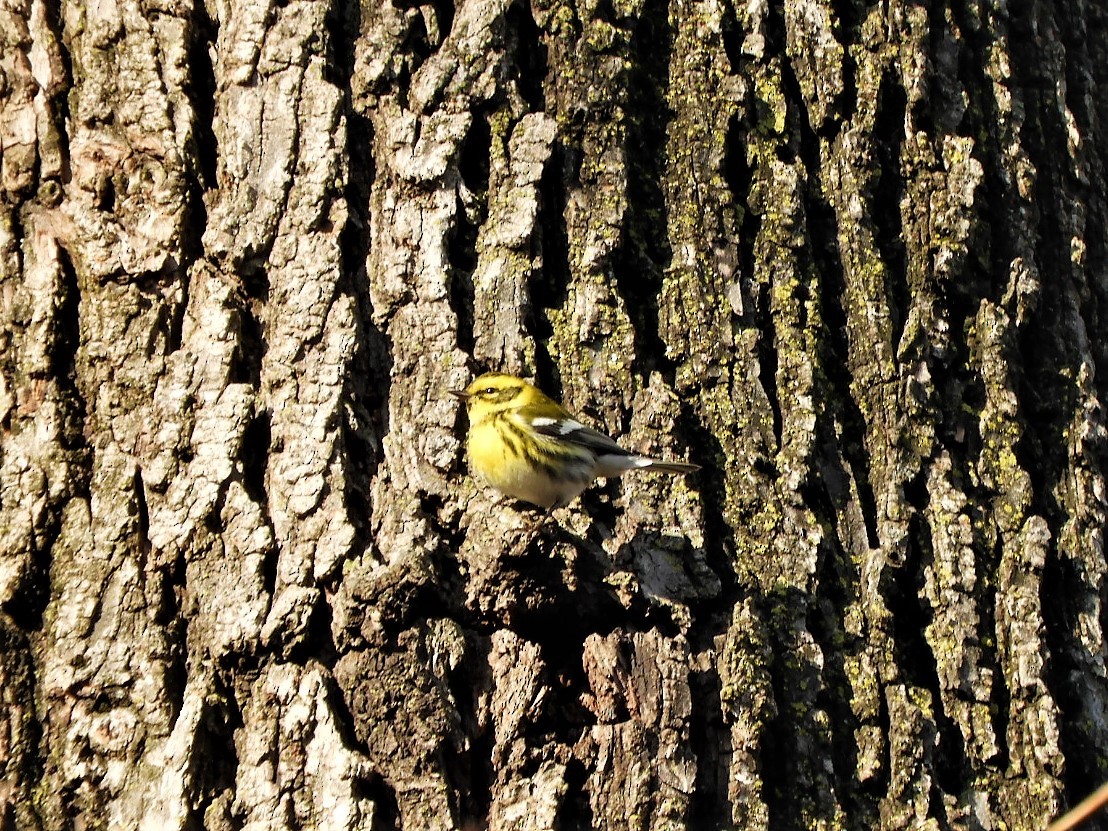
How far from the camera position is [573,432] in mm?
2773

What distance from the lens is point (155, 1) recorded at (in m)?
2.79

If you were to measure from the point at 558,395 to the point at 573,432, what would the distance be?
0.41ft

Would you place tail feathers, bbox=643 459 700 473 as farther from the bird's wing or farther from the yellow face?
the yellow face

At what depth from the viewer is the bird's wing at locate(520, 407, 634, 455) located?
2668 millimetres

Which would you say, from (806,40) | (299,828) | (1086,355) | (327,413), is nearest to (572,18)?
(806,40)

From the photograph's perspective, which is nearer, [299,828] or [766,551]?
[299,828]

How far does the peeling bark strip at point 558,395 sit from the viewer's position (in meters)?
2.34

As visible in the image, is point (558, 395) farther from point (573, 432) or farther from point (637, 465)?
point (637, 465)

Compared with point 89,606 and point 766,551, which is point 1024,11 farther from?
point 89,606

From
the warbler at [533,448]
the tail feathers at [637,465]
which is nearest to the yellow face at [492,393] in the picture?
the warbler at [533,448]

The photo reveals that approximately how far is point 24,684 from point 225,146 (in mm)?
1267

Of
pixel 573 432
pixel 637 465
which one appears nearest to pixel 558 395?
pixel 573 432


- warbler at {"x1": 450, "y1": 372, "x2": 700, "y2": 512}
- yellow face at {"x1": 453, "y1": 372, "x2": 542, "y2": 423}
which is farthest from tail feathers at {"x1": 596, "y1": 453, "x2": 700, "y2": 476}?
yellow face at {"x1": 453, "y1": 372, "x2": 542, "y2": 423}

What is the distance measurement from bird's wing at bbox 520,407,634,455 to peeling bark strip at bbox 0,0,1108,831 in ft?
0.19
